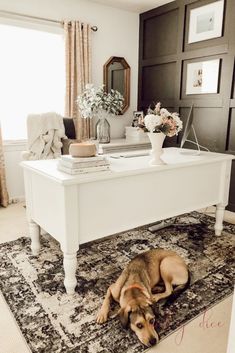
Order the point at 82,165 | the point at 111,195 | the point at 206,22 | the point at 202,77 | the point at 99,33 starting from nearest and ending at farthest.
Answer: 1. the point at 82,165
2. the point at 111,195
3. the point at 206,22
4. the point at 202,77
5. the point at 99,33

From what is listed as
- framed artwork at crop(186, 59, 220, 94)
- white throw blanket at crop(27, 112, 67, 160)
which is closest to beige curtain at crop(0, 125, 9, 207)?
white throw blanket at crop(27, 112, 67, 160)

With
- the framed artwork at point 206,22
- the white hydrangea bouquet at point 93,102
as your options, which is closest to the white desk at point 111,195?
the white hydrangea bouquet at point 93,102

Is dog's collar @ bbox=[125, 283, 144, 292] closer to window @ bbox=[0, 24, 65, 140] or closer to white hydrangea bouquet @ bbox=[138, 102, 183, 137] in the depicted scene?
white hydrangea bouquet @ bbox=[138, 102, 183, 137]

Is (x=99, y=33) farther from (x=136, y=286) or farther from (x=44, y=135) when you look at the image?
(x=136, y=286)

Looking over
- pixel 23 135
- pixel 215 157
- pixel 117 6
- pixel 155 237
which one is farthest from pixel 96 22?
pixel 155 237

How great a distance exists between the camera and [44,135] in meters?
3.00

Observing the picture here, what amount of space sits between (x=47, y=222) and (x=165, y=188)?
0.88 meters

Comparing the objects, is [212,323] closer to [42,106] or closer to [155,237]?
[155,237]

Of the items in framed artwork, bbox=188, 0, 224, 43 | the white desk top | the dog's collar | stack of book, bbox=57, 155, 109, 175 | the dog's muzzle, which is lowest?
the dog's muzzle

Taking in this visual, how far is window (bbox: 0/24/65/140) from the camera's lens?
3.27m

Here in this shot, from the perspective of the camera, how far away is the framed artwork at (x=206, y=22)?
319 cm

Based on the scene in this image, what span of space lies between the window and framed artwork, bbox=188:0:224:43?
161 cm

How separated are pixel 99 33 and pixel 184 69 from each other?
1.24 metres

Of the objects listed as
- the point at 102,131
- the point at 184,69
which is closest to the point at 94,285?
the point at 102,131
